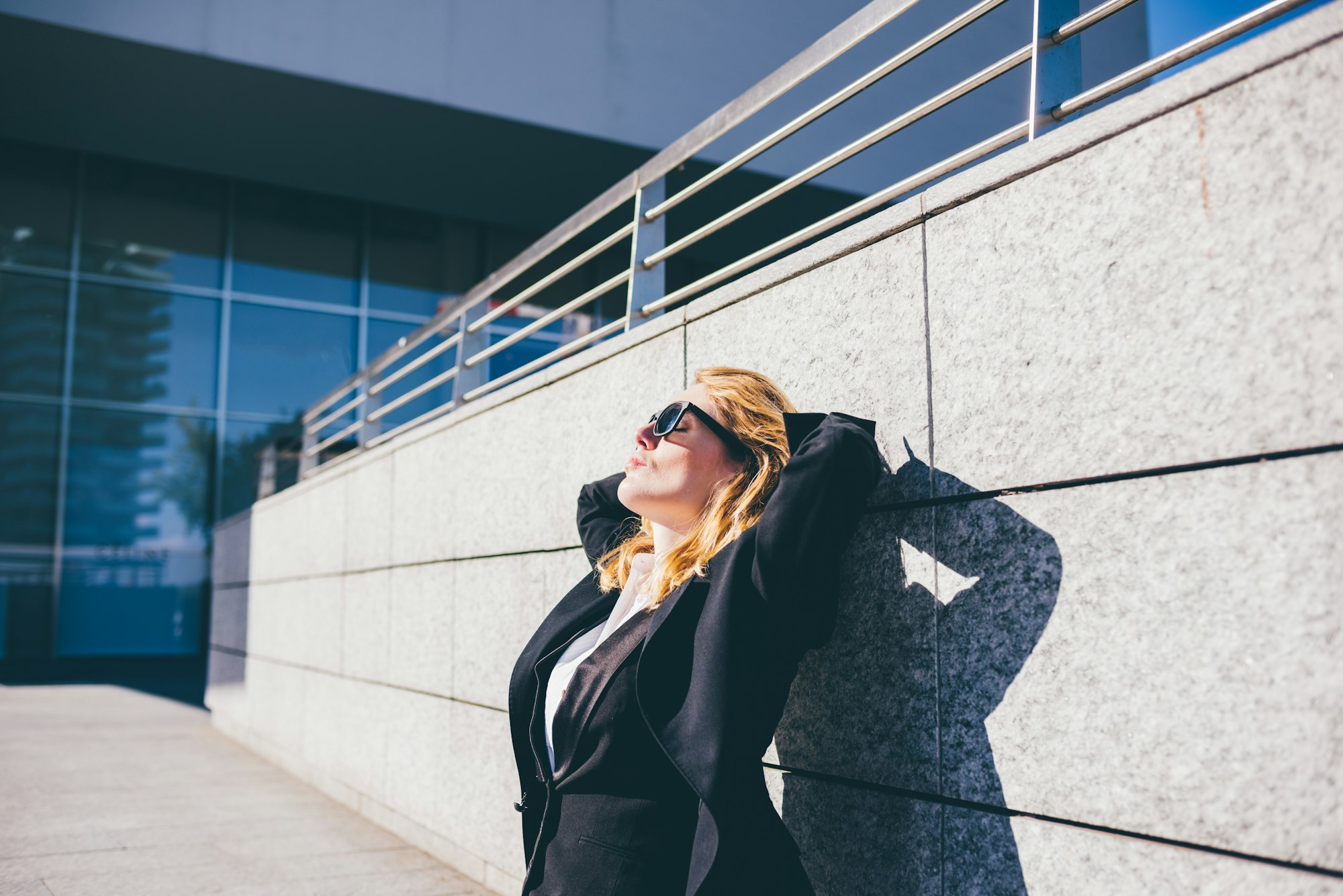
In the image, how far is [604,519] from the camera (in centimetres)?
374

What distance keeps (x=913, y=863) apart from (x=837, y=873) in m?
0.32

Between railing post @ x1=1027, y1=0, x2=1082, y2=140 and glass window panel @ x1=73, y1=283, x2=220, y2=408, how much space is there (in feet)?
55.2

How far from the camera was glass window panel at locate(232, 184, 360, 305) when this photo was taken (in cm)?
1748

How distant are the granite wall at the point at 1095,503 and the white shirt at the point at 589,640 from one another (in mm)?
575

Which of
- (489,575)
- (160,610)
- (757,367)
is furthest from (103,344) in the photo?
(757,367)

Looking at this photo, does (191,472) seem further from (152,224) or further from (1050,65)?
(1050,65)

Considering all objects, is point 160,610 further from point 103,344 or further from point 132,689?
point 103,344

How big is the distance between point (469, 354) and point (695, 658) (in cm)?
479

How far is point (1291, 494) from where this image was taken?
1867mm

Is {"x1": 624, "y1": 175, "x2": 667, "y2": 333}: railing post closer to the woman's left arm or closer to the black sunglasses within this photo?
the black sunglasses

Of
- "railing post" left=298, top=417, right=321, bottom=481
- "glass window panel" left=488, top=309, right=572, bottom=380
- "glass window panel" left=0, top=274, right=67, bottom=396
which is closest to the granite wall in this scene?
"glass window panel" left=488, top=309, right=572, bottom=380

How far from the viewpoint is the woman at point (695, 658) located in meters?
2.46

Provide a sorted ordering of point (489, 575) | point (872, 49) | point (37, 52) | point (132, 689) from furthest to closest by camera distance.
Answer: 1. point (872, 49)
2. point (132, 689)
3. point (37, 52)
4. point (489, 575)

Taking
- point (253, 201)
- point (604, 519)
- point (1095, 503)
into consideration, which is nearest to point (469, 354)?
point (604, 519)
